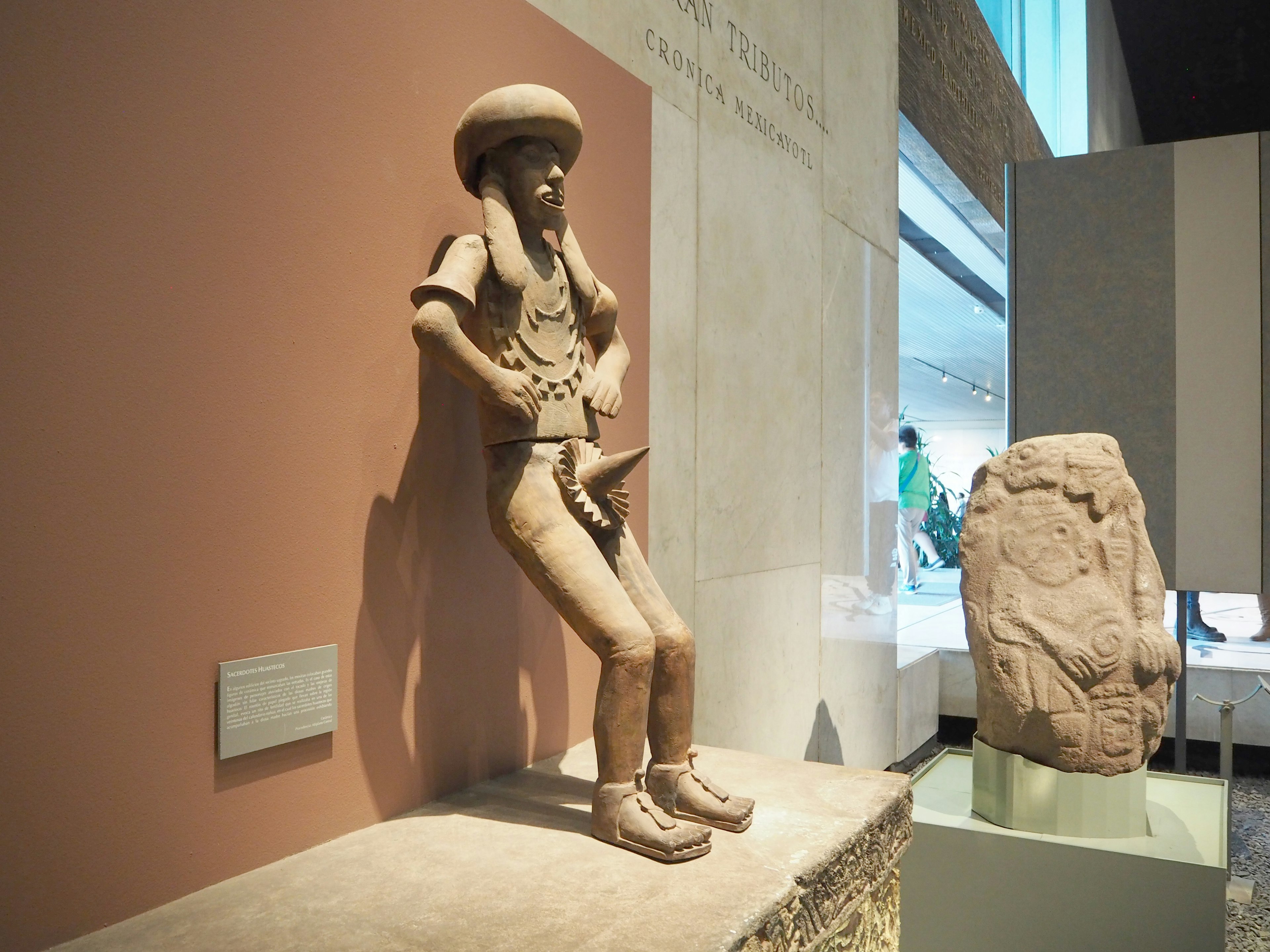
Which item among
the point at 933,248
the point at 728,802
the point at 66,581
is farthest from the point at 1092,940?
the point at 933,248

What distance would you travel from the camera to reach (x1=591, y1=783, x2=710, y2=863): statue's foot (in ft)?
6.61

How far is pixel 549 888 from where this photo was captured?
6.26 ft

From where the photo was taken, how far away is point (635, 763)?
2.12 m

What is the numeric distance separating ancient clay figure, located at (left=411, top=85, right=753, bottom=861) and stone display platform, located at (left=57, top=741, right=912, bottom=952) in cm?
12

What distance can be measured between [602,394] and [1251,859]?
14.3 ft

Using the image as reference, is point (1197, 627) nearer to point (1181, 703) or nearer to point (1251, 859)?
point (1181, 703)

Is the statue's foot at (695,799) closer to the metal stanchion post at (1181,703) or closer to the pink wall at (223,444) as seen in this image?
the pink wall at (223,444)

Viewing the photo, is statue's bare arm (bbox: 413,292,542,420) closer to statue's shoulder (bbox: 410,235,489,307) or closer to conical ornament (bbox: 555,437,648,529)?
statue's shoulder (bbox: 410,235,489,307)

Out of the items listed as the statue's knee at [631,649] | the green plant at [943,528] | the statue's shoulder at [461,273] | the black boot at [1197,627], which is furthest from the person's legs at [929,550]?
the statue's shoulder at [461,273]

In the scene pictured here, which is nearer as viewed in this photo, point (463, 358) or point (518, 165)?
point (463, 358)

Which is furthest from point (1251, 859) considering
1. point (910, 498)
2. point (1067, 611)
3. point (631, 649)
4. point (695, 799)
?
point (910, 498)

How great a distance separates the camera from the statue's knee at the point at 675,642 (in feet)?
7.31

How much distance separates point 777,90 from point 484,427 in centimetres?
295

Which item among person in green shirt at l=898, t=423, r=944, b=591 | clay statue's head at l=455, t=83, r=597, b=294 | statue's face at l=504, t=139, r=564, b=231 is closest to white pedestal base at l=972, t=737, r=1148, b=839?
clay statue's head at l=455, t=83, r=597, b=294
